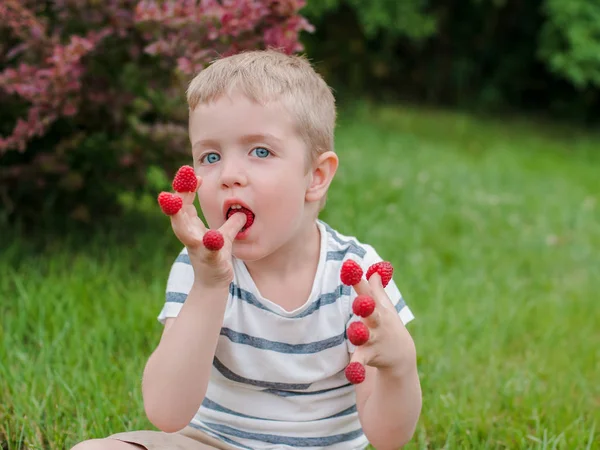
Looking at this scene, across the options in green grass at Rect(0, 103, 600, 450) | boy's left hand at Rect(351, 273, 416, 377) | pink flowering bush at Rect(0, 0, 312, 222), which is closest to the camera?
boy's left hand at Rect(351, 273, 416, 377)

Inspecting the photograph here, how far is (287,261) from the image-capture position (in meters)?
1.71

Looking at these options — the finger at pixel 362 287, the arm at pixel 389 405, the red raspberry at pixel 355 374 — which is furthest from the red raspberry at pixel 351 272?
the arm at pixel 389 405

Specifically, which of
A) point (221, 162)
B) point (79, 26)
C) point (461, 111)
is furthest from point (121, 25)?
point (461, 111)

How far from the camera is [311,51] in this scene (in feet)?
36.9

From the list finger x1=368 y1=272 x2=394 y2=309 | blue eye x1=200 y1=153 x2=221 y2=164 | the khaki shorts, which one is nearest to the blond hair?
blue eye x1=200 y1=153 x2=221 y2=164

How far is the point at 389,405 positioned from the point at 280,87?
0.67 m

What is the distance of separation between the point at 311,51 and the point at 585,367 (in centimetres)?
899

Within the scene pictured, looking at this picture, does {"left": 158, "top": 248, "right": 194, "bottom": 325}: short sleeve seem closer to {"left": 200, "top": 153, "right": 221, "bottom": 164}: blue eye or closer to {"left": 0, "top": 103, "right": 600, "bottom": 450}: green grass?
{"left": 200, "top": 153, "right": 221, "bottom": 164}: blue eye

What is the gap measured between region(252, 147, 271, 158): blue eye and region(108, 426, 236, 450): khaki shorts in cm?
64

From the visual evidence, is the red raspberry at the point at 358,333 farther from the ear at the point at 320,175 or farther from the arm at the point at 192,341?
the ear at the point at 320,175

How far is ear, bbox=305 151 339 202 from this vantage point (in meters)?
1.65

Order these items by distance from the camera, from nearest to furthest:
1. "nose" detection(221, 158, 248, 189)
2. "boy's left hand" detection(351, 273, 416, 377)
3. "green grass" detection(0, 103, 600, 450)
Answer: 1. "boy's left hand" detection(351, 273, 416, 377)
2. "nose" detection(221, 158, 248, 189)
3. "green grass" detection(0, 103, 600, 450)

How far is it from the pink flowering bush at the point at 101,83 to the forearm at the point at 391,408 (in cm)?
147

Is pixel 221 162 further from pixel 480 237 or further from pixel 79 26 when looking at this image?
pixel 480 237
